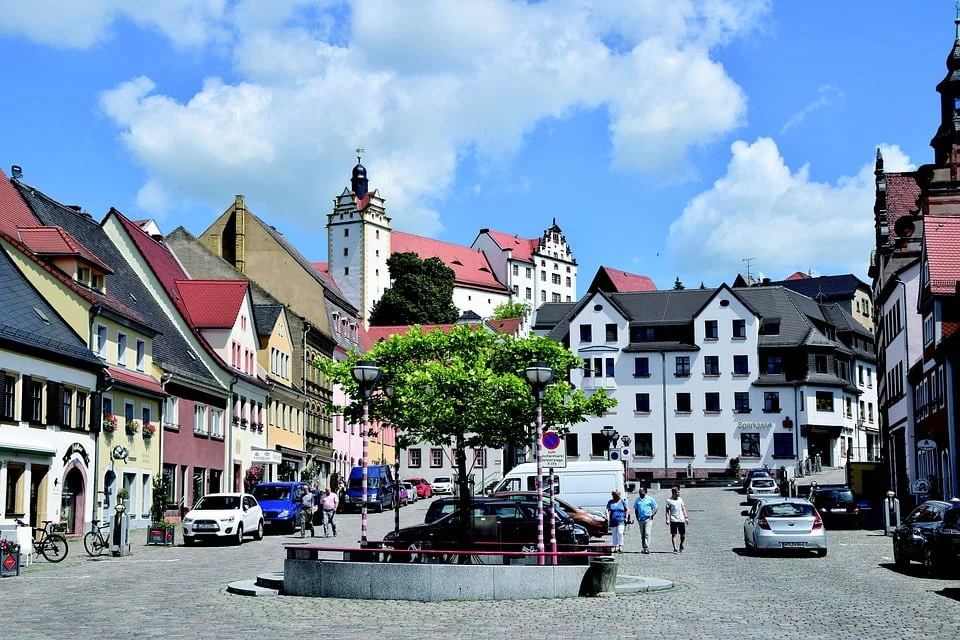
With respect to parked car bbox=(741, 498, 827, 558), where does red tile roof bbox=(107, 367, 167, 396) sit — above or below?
above

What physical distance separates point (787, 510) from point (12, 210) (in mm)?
28020

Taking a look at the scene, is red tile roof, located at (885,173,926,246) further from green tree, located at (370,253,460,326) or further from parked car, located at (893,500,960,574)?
green tree, located at (370,253,460,326)

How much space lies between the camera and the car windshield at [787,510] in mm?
31672

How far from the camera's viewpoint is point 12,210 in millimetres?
43656

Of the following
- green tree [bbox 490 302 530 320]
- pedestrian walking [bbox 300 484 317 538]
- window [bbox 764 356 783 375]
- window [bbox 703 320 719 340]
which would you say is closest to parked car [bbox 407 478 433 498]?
window [bbox 703 320 719 340]

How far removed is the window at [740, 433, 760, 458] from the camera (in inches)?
3521

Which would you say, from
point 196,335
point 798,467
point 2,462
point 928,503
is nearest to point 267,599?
point 928,503

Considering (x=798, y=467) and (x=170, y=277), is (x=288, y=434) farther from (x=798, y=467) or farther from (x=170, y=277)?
(x=798, y=467)

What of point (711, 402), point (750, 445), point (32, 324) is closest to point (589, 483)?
point (32, 324)

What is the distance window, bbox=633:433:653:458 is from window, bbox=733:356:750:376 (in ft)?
25.2

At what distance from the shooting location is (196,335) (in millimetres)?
54438

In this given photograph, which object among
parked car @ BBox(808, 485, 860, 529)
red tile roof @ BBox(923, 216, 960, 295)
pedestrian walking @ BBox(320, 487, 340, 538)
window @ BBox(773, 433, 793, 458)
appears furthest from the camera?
window @ BBox(773, 433, 793, 458)

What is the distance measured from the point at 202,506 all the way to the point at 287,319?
103ft

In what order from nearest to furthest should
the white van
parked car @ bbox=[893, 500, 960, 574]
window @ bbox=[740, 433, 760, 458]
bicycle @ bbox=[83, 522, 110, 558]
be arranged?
parked car @ bbox=[893, 500, 960, 574] < bicycle @ bbox=[83, 522, 110, 558] < the white van < window @ bbox=[740, 433, 760, 458]
